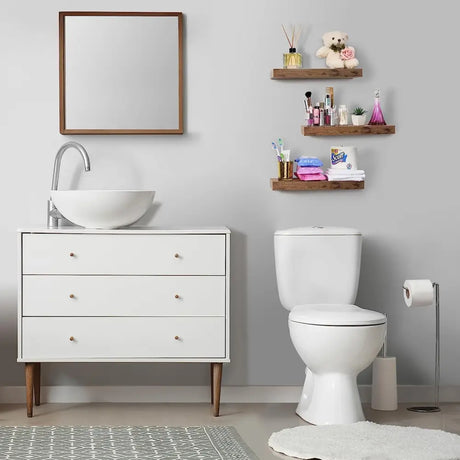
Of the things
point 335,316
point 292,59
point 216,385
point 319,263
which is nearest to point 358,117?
point 292,59

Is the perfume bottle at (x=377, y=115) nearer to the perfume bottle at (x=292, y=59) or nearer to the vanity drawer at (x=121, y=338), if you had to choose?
the perfume bottle at (x=292, y=59)

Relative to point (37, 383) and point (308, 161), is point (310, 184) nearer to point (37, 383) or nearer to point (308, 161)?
point (308, 161)

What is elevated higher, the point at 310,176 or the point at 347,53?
the point at 347,53

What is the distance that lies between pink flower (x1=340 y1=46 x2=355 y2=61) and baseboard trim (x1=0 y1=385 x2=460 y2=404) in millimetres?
1551

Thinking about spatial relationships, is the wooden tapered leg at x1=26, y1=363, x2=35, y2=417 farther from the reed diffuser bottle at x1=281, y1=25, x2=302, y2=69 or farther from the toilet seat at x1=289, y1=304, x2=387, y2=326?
the reed diffuser bottle at x1=281, y1=25, x2=302, y2=69

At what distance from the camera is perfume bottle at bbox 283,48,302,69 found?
4.02 meters

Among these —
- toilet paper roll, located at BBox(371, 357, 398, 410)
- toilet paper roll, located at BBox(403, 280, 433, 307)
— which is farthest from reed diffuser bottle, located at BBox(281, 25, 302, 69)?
toilet paper roll, located at BBox(371, 357, 398, 410)

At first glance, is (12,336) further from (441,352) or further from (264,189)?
(441,352)

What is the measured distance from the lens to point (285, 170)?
4.04m

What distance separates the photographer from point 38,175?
13.3 ft

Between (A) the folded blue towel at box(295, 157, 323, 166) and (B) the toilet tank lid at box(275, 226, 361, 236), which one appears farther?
(A) the folded blue towel at box(295, 157, 323, 166)

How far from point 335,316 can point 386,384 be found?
688 mm

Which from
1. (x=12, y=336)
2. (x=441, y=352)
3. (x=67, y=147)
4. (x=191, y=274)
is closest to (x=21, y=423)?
(x=12, y=336)

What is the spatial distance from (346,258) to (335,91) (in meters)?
0.81
